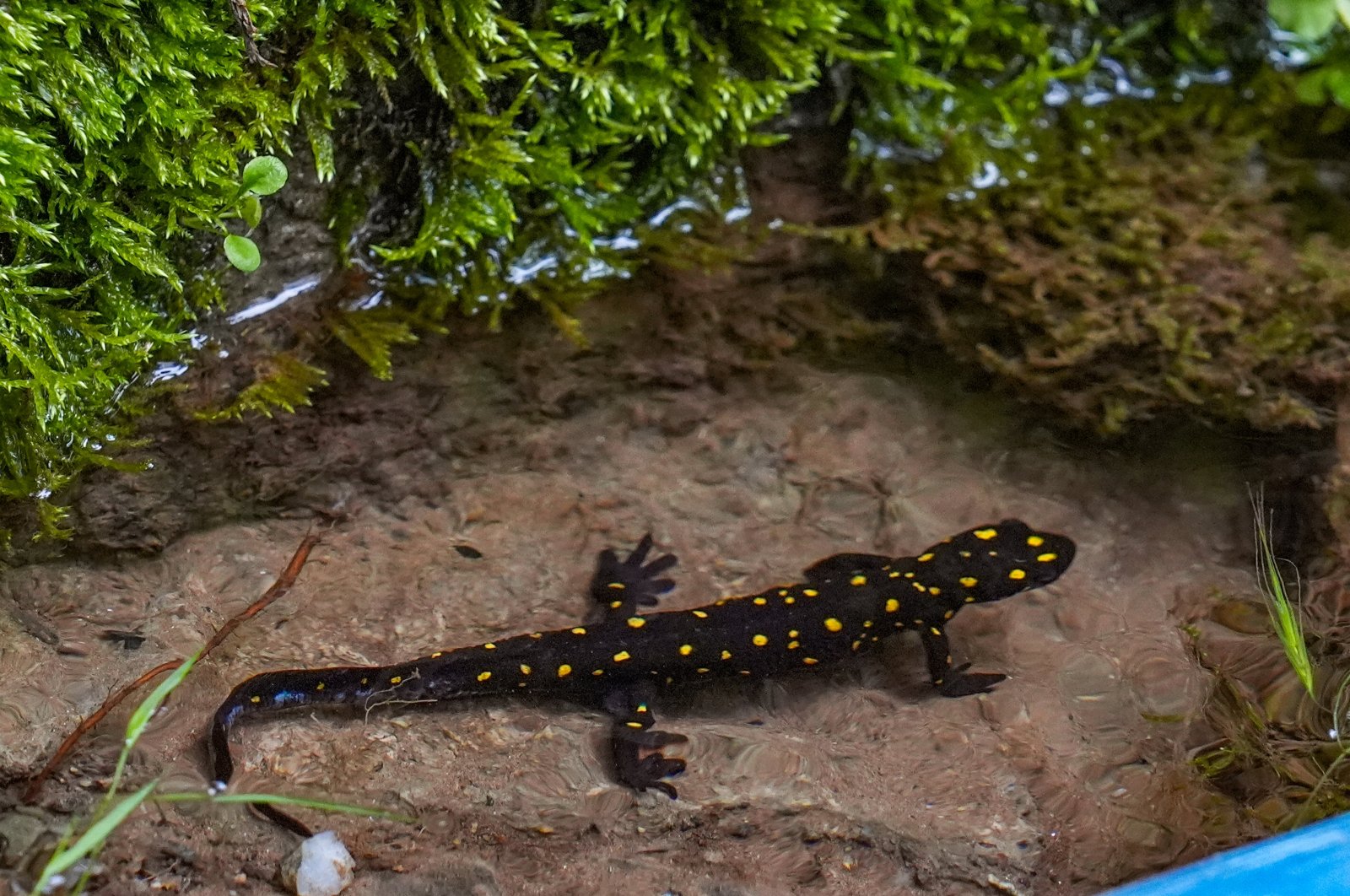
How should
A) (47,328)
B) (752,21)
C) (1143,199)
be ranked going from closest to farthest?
1. (47,328)
2. (752,21)
3. (1143,199)

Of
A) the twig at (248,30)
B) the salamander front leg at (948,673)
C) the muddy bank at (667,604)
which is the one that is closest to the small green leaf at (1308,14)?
the muddy bank at (667,604)

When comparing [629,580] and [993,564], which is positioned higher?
[629,580]

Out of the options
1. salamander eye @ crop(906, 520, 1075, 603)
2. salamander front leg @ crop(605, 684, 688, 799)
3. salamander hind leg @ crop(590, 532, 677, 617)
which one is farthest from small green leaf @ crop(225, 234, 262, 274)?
salamander eye @ crop(906, 520, 1075, 603)

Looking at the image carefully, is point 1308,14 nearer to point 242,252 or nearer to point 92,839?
point 242,252

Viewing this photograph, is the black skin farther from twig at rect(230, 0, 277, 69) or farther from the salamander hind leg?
twig at rect(230, 0, 277, 69)

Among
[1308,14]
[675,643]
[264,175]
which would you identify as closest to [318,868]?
[675,643]

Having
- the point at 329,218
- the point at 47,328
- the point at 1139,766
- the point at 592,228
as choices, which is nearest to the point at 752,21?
the point at 592,228

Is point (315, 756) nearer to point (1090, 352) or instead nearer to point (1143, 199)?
point (1090, 352)
